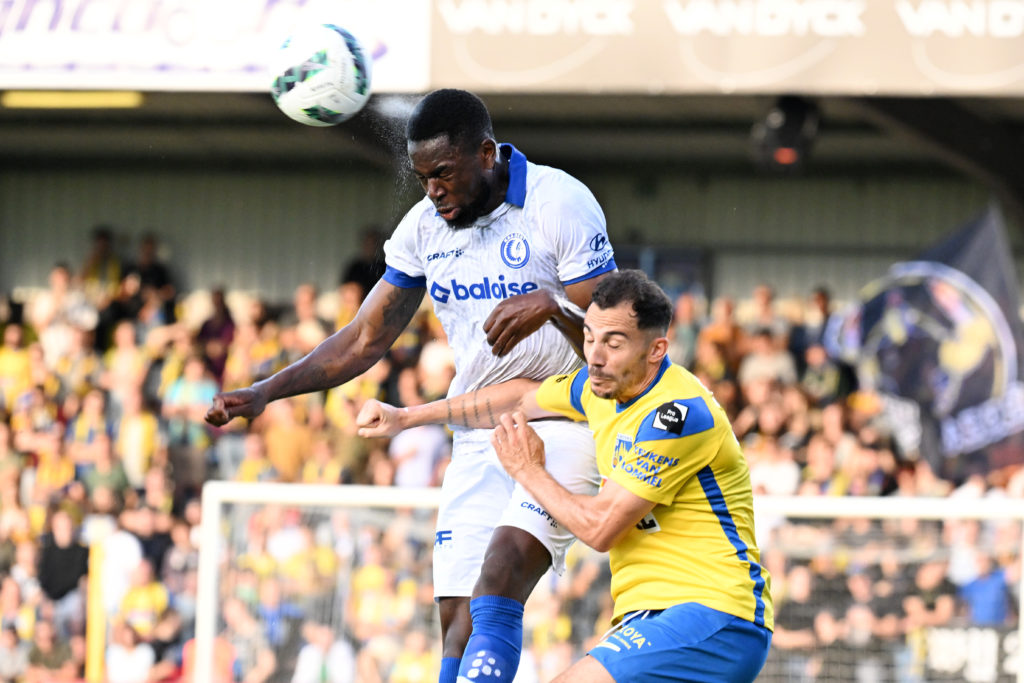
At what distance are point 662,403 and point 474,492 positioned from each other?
0.95 meters

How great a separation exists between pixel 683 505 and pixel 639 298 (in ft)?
2.07

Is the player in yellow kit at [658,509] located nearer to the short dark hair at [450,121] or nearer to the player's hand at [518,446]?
the player's hand at [518,446]

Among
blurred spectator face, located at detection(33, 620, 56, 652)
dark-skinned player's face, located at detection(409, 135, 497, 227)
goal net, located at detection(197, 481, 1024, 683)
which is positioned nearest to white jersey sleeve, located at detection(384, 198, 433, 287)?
dark-skinned player's face, located at detection(409, 135, 497, 227)

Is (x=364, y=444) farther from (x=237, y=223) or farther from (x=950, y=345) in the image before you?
(x=237, y=223)

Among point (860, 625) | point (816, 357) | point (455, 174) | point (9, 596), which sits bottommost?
point (9, 596)

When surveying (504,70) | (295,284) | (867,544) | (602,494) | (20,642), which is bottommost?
(20,642)

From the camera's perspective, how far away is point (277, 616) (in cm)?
816

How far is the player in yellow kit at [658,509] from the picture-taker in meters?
4.06

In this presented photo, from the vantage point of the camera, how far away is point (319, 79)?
5.05m

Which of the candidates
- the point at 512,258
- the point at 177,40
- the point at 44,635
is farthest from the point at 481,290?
the point at 177,40

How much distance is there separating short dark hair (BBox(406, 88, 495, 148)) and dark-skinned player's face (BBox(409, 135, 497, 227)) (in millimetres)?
20

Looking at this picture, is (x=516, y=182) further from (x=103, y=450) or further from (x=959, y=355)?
(x=103, y=450)

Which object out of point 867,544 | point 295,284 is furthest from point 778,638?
point 295,284

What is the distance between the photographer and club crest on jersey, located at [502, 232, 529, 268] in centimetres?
468
